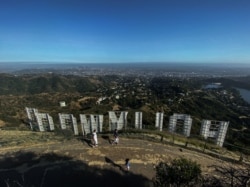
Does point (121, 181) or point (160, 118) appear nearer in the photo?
point (121, 181)

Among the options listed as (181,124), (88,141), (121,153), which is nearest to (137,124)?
(181,124)

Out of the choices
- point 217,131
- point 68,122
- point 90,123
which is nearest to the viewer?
point 217,131

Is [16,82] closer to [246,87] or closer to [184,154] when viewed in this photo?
[184,154]

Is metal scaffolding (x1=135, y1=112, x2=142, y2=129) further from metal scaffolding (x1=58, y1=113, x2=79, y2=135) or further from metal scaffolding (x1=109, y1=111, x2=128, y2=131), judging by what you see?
metal scaffolding (x1=58, y1=113, x2=79, y2=135)

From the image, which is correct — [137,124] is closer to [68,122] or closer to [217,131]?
[68,122]

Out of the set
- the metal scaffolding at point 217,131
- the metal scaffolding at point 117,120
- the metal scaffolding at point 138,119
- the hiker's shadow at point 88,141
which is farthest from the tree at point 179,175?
the metal scaffolding at point 138,119

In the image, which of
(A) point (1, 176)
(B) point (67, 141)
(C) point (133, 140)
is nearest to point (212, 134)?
(C) point (133, 140)

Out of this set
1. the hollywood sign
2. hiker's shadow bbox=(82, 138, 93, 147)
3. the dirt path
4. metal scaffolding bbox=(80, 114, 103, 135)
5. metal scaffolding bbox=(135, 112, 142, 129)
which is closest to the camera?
the dirt path

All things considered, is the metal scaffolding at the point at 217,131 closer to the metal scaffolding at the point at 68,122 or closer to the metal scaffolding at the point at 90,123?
the metal scaffolding at the point at 90,123

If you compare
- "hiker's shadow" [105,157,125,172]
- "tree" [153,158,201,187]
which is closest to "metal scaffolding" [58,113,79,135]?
"hiker's shadow" [105,157,125,172]
